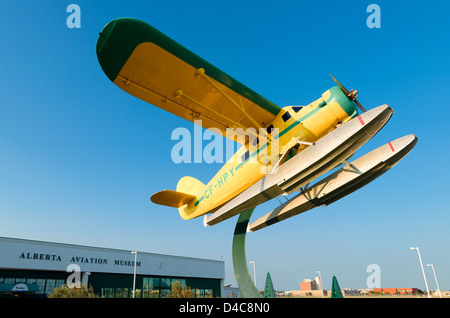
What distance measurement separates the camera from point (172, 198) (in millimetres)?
11234

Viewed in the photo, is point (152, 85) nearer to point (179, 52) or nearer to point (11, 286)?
point (179, 52)

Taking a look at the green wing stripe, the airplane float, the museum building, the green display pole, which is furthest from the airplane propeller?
the museum building

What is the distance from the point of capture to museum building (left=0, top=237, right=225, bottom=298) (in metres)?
25.9

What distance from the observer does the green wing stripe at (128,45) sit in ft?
21.4

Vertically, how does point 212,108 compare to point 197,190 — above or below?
above

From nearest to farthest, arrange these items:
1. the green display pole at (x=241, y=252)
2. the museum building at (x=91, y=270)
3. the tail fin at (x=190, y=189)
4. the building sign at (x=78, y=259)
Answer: the green display pole at (x=241, y=252)
the tail fin at (x=190, y=189)
the museum building at (x=91, y=270)
the building sign at (x=78, y=259)

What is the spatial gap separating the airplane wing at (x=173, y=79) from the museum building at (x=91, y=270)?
2006 centimetres

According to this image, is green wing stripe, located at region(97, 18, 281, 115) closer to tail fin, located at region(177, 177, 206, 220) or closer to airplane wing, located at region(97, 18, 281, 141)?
airplane wing, located at region(97, 18, 281, 141)

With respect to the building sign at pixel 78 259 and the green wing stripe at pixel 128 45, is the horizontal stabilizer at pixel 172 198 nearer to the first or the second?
the green wing stripe at pixel 128 45

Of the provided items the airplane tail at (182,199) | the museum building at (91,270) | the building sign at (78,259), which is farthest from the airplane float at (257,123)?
the building sign at (78,259)

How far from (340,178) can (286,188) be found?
68.0 inches

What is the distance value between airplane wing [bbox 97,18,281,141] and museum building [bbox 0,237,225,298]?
20.1 metres
